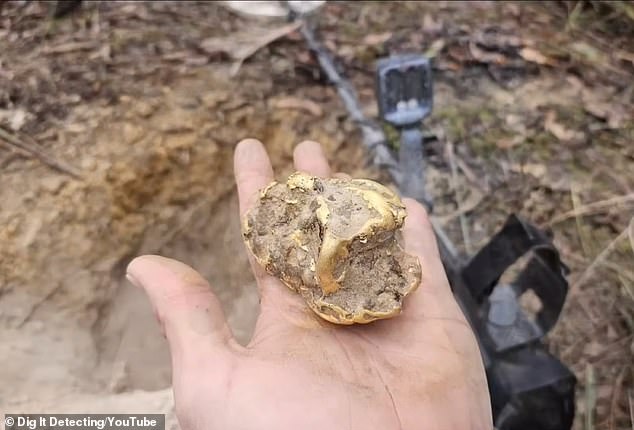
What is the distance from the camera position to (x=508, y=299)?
5.74 feet

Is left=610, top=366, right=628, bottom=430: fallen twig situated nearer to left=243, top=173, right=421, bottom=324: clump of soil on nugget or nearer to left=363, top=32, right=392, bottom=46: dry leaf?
left=243, top=173, right=421, bottom=324: clump of soil on nugget

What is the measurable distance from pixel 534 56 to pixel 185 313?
155 centimetres

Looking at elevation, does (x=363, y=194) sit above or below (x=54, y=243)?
above

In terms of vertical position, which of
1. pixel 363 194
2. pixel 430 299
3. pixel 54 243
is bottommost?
pixel 54 243

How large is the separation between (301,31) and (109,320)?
1.09m

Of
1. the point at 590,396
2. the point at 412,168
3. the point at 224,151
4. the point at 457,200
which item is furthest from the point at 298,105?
the point at 590,396

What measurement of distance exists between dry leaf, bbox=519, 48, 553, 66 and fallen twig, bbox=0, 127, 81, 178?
4.67 ft

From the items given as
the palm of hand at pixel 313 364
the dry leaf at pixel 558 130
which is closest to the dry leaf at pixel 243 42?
the dry leaf at pixel 558 130

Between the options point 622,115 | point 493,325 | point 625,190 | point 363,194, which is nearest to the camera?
point 363,194

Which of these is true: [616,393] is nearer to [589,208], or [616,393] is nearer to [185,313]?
[589,208]


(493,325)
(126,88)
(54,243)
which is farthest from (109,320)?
(493,325)

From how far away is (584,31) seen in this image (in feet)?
7.61

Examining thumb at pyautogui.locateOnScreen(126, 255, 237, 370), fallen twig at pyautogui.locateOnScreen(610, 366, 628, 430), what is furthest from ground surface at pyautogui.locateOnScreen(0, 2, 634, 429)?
thumb at pyautogui.locateOnScreen(126, 255, 237, 370)

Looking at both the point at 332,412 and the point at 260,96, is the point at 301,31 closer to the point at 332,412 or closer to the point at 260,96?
the point at 260,96
